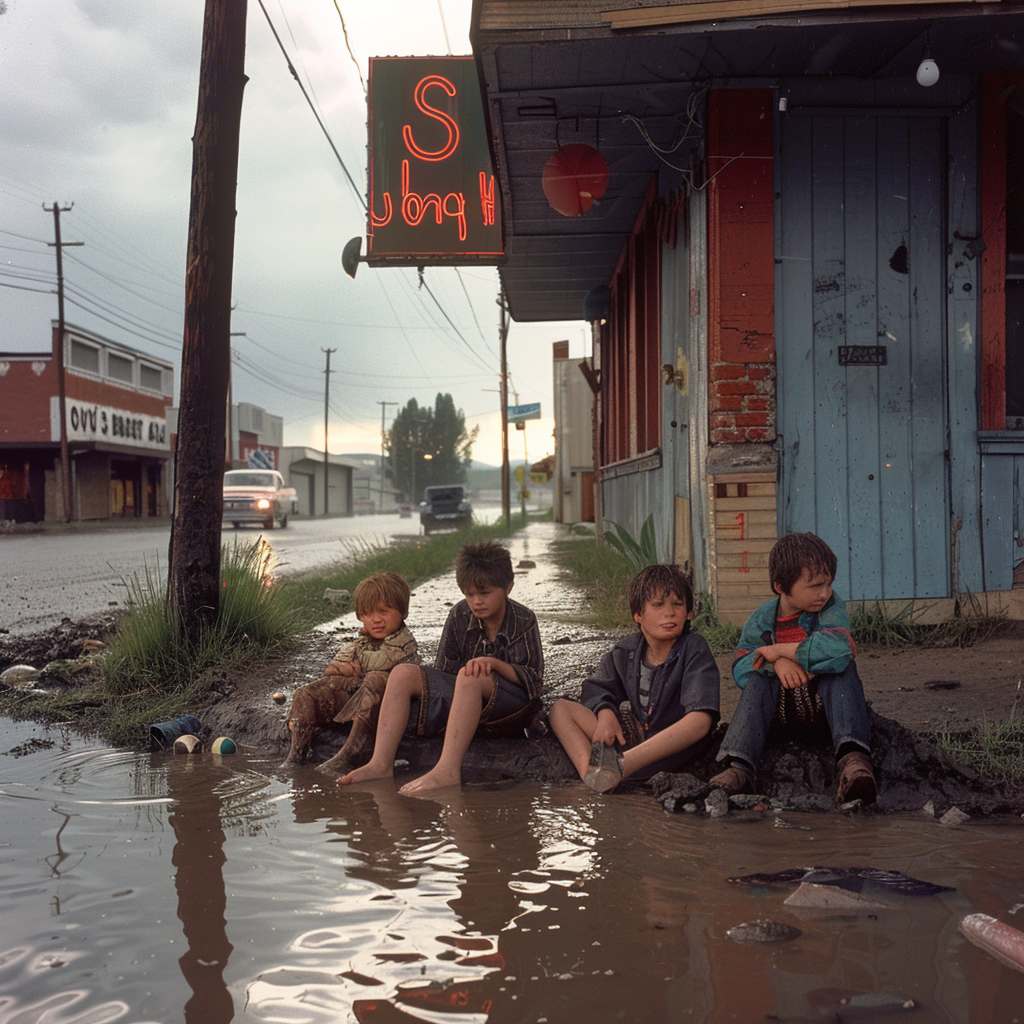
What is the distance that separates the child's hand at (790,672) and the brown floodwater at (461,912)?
0.43m

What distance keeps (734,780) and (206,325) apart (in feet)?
12.7

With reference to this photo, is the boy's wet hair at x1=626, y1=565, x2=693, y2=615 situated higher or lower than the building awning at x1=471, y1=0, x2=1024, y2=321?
lower

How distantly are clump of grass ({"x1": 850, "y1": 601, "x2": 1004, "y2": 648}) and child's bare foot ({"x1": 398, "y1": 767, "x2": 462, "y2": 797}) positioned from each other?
308 cm

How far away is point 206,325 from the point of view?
17.3 feet

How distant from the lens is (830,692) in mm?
3115

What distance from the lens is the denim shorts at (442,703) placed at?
352 centimetres

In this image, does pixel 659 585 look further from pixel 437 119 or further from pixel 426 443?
pixel 426 443

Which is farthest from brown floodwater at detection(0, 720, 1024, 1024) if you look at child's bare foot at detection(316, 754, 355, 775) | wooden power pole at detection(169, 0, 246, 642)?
wooden power pole at detection(169, 0, 246, 642)

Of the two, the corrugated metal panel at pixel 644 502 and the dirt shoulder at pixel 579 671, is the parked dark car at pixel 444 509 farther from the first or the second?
the dirt shoulder at pixel 579 671

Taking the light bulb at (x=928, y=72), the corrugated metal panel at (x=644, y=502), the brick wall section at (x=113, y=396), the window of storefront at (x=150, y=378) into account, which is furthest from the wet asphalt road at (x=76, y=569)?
the window of storefront at (x=150, y=378)

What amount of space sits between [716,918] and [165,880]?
1.37 m

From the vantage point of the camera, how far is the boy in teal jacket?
303 cm

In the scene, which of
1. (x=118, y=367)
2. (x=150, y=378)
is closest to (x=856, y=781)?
(x=118, y=367)

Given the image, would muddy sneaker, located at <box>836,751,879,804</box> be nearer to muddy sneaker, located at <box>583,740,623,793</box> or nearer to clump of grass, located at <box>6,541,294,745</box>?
muddy sneaker, located at <box>583,740,623,793</box>
